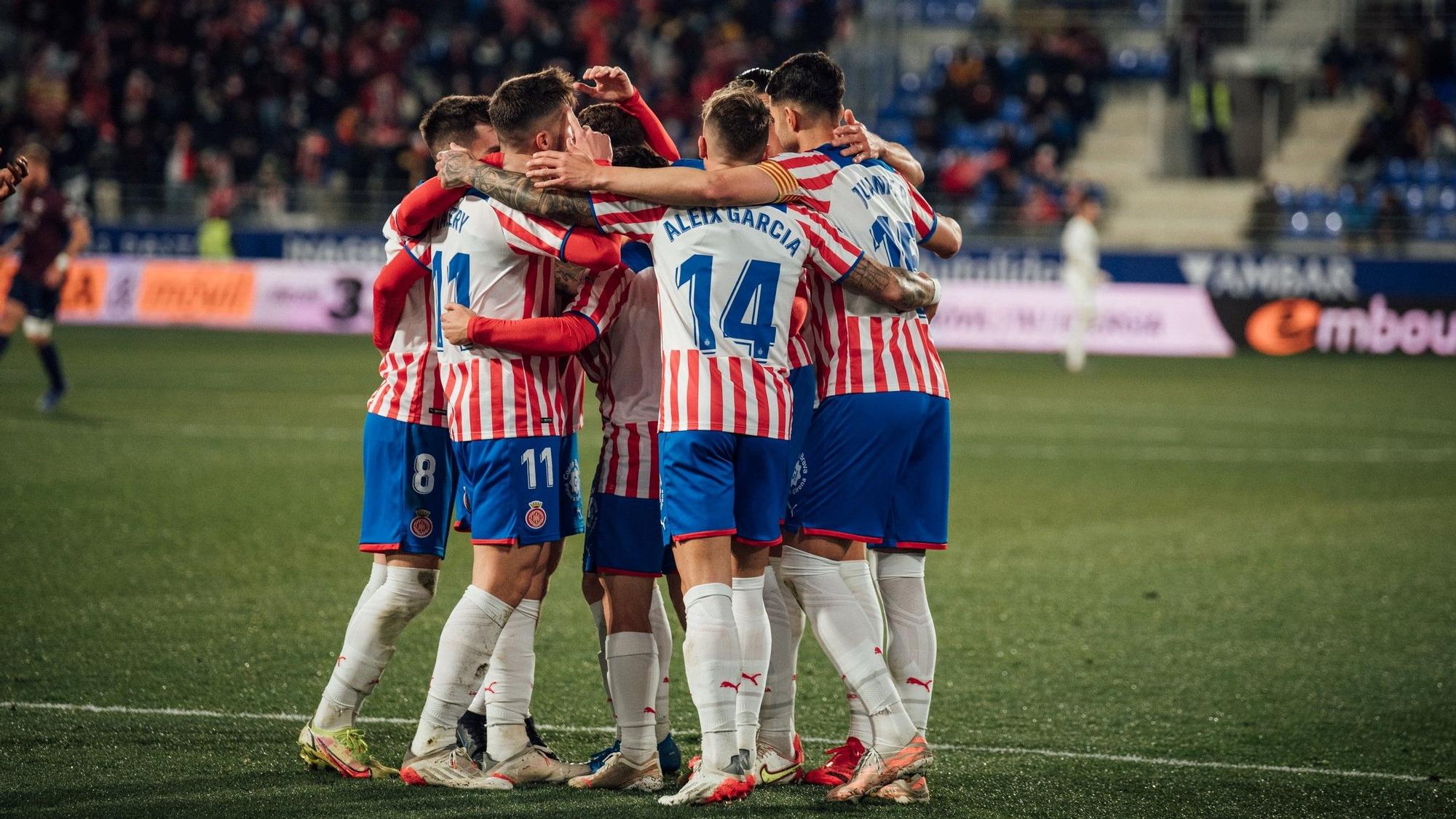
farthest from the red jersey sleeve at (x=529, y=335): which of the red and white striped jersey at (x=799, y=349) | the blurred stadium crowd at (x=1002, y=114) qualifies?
the blurred stadium crowd at (x=1002, y=114)

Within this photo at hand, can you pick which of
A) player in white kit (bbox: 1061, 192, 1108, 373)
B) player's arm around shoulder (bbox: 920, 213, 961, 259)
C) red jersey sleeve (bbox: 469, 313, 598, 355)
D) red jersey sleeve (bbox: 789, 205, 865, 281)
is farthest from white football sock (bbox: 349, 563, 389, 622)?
player in white kit (bbox: 1061, 192, 1108, 373)

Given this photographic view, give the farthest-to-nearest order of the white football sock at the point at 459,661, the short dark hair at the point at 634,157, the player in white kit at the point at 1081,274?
the player in white kit at the point at 1081,274 → the short dark hair at the point at 634,157 → the white football sock at the point at 459,661

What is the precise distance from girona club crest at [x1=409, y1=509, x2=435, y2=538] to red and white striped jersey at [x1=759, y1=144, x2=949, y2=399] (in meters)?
1.25

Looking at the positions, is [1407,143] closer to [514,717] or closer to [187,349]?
[187,349]

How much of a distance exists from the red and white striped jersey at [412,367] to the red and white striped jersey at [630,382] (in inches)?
18.6

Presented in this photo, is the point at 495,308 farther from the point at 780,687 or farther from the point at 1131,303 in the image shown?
the point at 1131,303

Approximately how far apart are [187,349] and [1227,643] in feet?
52.9

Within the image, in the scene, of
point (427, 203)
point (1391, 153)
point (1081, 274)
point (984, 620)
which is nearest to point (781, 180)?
point (427, 203)


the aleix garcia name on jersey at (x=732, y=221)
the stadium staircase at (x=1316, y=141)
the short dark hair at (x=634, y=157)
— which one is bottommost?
the aleix garcia name on jersey at (x=732, y=221)

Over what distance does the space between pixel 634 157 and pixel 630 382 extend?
70cm

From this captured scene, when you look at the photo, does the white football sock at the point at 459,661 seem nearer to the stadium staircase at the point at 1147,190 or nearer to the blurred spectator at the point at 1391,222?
the blurred spectator at the point at 1391,222

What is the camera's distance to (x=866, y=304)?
469 cm

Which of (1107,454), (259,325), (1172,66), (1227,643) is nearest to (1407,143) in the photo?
(1172,66)

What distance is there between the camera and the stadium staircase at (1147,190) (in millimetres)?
25203
